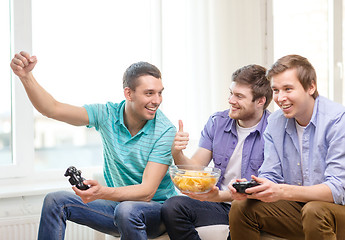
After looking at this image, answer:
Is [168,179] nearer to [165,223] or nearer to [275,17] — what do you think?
[165,223]

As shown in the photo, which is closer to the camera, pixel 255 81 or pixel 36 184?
pixel 255 81

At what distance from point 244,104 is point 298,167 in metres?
0.43

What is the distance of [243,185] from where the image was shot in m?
1.88

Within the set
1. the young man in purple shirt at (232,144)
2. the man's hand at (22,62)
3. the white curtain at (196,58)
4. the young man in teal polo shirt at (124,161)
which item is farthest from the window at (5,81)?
the young man in purple shirt at (232,144)

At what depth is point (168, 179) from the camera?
244 centimetres

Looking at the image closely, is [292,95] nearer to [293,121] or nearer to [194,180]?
[293,121]

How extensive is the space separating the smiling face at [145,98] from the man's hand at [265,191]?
2.31 ft

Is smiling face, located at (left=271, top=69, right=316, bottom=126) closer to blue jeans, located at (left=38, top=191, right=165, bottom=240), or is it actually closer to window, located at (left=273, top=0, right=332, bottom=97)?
blue jeans, located at (left=38, top=191, right=165, bottom=240)

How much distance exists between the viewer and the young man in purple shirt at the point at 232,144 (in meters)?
2.22

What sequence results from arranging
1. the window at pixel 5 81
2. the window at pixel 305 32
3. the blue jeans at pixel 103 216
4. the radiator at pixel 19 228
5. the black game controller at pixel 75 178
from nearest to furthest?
the black game controller at pixel 75 178
the blue jeans at pixel 103 216
the radiator at pixel 19 228
the window at pixel 5 81
the window at pixel 305 32

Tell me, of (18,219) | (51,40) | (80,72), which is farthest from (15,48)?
(18,219)

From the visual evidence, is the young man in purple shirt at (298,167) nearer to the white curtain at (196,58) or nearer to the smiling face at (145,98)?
the smiling face at (145,98)

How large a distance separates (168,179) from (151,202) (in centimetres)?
23

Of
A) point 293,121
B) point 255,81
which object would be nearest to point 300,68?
point 293,121
